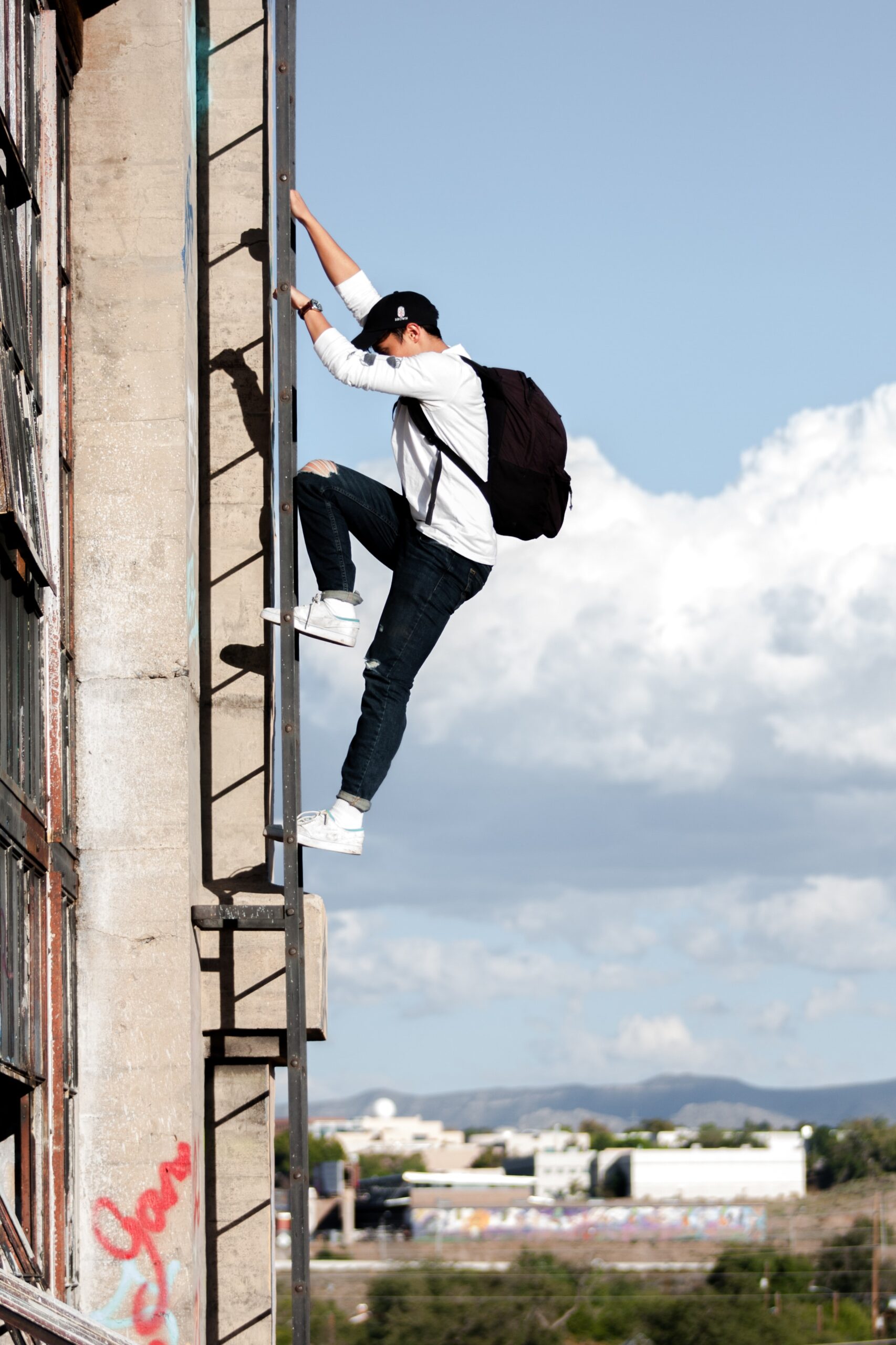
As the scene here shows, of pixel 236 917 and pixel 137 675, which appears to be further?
pixel 236 917

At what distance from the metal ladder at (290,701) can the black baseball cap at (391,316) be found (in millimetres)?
383

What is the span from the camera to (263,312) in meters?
11.0

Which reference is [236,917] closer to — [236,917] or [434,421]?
[236,917]

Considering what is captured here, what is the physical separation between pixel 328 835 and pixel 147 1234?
198 centimetres

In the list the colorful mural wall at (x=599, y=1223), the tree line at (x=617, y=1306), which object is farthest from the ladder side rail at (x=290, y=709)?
the colorful mural wall at (x=599, y=1223)

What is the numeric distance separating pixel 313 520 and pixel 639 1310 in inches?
4028

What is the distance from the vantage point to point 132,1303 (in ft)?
30.3

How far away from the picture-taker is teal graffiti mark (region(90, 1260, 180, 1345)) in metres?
9.23

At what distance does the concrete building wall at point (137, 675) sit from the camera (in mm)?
9297

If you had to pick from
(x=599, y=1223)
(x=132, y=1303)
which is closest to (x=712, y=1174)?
(x=599, y=1223)

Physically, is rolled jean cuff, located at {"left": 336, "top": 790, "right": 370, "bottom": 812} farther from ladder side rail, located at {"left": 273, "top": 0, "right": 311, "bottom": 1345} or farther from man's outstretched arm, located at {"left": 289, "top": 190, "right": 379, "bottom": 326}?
man's outstretched arm, located at {"left": 289, "top": 190, "right": 379, "bottom": 326}

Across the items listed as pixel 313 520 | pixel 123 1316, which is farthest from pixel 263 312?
pixel 123 1316

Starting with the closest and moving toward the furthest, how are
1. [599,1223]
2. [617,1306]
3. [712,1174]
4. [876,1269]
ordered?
[876,1269] → [617,1306] → [599,1223] → [712,1174]

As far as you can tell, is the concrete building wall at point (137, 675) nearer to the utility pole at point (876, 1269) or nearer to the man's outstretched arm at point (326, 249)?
the man's outstretched arm at point (326, 249)
